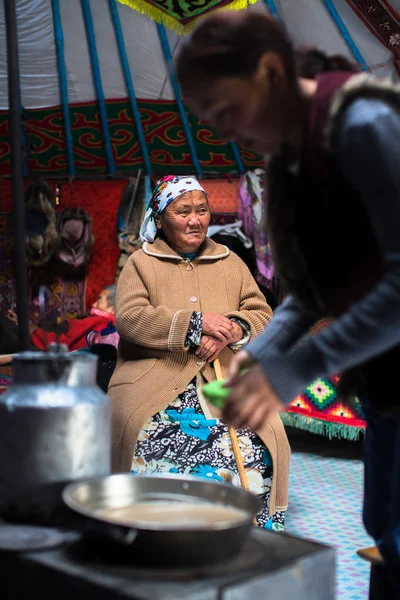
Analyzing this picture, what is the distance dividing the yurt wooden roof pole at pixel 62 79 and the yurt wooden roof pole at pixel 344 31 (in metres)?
1.52

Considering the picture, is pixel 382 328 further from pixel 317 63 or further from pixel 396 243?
pixel 317 63

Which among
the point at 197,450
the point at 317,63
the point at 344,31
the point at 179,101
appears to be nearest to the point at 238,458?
the point at 197,450

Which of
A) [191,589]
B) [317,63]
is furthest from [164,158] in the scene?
[191,589]

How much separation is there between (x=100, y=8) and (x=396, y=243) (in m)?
3.94

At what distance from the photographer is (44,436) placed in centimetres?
109

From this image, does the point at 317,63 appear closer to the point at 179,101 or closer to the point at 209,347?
the point at 209,347

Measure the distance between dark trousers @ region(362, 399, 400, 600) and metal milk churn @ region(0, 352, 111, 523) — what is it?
45cm

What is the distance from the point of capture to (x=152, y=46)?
457cm

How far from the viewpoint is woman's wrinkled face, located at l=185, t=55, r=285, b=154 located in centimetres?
98

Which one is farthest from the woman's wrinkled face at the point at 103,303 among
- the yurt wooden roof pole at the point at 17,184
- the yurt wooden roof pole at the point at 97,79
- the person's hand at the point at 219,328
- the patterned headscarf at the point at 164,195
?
the yurt wooden roof pole at the point at 17,184

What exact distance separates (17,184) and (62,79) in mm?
3187

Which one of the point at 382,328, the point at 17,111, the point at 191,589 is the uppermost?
the point at 17,111

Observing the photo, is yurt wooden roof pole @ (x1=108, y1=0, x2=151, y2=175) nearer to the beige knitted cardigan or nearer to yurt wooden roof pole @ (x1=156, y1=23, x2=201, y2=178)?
yurt wooden roof pole @ (x1=156, y1=23, x2=201, y2=178)

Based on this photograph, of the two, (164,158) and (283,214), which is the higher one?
(164,158)
